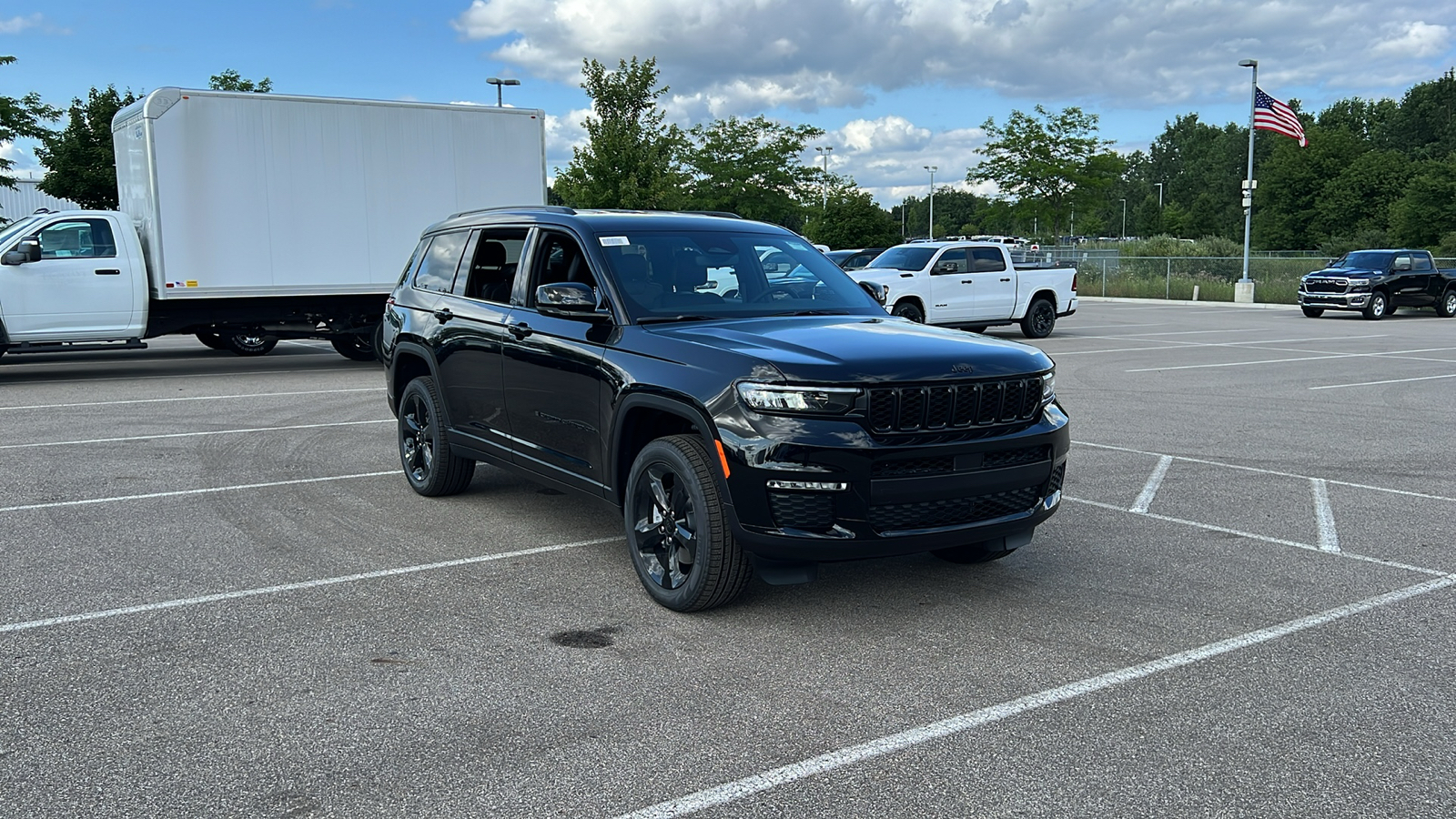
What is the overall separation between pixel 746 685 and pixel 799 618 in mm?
841

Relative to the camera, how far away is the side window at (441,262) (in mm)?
7469

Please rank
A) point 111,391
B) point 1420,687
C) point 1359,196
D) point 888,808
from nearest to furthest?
point 888,808
point 1420,687
point 111,391
point 1359,196

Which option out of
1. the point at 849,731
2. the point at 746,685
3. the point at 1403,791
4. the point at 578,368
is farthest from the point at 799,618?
the point at 1403,791

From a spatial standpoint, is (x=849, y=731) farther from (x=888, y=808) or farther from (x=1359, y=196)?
(x=1359, y=196)

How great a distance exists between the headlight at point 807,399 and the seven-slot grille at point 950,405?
111 millimetres

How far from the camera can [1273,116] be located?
34.3 metres

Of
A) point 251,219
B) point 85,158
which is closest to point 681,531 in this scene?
point 251,219

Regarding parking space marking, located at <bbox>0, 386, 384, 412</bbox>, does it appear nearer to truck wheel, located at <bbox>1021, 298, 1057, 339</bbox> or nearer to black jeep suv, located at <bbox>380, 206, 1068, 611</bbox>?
black jeep suv, located at <bbox>380, 206, 1068, 611</bbox>

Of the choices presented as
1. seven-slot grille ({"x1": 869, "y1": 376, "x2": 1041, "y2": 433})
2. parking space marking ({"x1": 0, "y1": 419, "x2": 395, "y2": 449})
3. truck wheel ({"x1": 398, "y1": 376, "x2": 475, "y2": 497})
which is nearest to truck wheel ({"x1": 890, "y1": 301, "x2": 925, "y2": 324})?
parking space marking ({"x1": 0, "y1": 419, "x2": 395, "y2": 449})

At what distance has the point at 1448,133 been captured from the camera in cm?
10756

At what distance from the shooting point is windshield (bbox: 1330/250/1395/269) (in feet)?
100

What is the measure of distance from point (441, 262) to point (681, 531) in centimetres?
330

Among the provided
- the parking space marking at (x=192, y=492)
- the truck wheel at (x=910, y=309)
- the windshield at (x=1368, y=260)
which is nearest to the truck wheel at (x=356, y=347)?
the parking space marking at (x=192, y=492)

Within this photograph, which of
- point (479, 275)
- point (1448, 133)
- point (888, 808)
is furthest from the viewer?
point (1448, 133)
